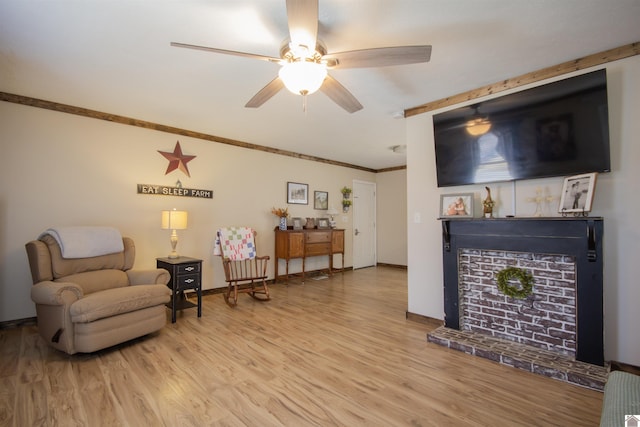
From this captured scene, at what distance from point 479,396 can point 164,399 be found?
204 cm

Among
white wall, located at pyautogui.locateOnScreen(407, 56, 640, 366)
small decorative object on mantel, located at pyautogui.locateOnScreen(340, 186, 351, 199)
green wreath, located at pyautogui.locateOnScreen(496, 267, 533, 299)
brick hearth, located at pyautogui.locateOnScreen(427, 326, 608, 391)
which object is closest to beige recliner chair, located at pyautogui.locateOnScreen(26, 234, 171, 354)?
brick hearth, located at pyautogui.locateOnScreen(427, 326, 608, 391)

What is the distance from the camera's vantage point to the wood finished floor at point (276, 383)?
177 cm

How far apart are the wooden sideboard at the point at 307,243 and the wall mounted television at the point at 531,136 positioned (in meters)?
2.93

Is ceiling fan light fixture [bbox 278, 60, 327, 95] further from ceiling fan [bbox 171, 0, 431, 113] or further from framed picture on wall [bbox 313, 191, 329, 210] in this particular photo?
framed picture on wall [bbox 313, 191, 329, 210]

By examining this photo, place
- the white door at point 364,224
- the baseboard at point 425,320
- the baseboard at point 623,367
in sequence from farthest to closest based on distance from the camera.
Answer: the white door at point 364,224
the baseboard at point 425,320
the baseboard at point 623,367

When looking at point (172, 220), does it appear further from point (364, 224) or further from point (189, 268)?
point (364, 224)

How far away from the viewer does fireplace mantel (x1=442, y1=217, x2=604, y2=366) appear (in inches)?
89.1

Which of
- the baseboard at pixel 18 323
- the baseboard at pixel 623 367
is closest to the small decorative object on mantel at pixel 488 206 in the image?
the baseboard at pixel 623 367

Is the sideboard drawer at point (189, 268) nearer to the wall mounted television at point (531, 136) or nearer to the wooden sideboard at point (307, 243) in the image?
the wooden sideboard at point (307, 243)

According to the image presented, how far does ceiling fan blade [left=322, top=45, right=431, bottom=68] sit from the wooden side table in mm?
2749

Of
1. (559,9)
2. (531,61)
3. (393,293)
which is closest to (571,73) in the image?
(531,61)

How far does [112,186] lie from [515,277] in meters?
4.57

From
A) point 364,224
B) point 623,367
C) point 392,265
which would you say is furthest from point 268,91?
point 392,265

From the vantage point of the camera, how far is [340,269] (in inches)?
263
